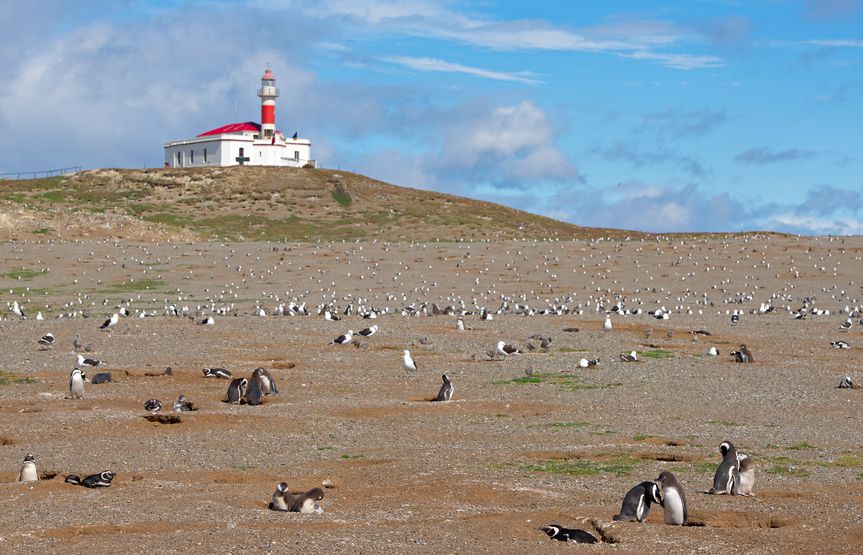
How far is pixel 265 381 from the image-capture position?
19625mm

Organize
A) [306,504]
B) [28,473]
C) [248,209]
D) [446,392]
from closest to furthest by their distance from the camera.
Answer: [306,504]
[28,473]
[446,392]
[248,209]

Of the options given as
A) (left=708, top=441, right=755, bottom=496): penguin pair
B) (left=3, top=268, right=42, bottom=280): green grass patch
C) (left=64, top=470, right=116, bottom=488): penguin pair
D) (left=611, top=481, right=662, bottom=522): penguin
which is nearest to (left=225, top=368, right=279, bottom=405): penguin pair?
(left=64, top=470, right=116, bottom=488): penguin pair

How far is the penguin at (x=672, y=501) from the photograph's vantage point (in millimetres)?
11375

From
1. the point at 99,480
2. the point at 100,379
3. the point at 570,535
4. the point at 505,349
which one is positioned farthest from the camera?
the point at 505,349

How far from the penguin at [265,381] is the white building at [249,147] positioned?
66082 mm

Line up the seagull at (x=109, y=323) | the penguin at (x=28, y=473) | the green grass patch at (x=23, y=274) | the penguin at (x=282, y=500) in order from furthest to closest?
1. the green grass patch at (x=23, y=274)
2. the seagull at (x=109, y=323)
3. the penguin at (x=28, y=473)
4. the penguin at (x=282, y=500)

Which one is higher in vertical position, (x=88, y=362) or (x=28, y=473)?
(x=88, y=362)

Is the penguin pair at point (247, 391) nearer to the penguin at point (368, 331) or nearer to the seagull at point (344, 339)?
the seagull at point (344, 339)

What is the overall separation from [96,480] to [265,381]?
263 inches

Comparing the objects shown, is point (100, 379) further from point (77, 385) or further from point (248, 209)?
point (248, 209)

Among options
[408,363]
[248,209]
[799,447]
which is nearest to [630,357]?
[408,363]

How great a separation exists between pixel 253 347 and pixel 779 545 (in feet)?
56.6

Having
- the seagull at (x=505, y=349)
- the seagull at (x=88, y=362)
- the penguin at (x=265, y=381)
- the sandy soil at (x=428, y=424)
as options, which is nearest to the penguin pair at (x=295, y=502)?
the sandy soil at (x=428, y=424)

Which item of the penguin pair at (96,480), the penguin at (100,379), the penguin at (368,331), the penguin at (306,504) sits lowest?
the penguin at (306,504)
